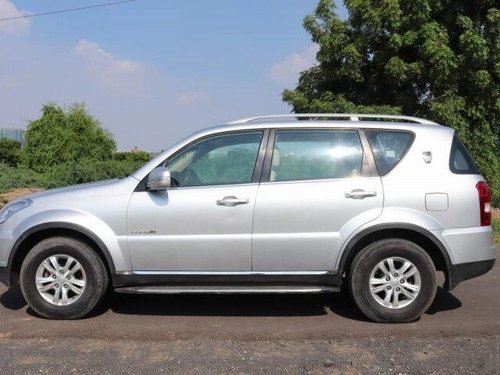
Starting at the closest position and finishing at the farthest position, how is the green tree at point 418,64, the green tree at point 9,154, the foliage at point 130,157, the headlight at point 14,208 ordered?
1. the headlight at point 14,208
2. the green tree at point 418,64
3. the green tree at point 9,154
4. the foliage at point 130,157

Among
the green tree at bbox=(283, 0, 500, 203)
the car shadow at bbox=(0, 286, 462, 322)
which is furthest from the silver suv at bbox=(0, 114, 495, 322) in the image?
the green tree at bbox=(283, 0, 500, 203)

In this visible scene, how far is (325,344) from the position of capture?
4633mm

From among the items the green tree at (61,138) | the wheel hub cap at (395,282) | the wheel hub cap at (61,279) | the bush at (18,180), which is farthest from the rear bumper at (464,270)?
the green tree at (61,138)

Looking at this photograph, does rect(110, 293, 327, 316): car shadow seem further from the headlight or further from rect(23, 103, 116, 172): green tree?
rect(23, 103, 116, 172): green tree

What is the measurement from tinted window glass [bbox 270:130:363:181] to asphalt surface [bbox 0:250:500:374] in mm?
1346

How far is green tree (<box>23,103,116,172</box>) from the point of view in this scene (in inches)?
766

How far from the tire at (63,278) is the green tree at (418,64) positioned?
31.1 feet

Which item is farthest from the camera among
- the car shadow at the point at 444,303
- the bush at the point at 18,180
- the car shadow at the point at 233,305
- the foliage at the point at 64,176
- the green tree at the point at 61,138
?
the green tree at the point at 61,138

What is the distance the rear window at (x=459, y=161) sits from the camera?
5.21 meters

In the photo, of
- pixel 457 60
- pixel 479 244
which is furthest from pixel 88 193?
pixel 457 60

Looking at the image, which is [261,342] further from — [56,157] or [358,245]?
[56,157]

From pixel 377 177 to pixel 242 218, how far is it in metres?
1.27

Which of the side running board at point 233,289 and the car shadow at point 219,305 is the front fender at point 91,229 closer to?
the side running board at point 233,289

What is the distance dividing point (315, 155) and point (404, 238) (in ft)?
3.62
